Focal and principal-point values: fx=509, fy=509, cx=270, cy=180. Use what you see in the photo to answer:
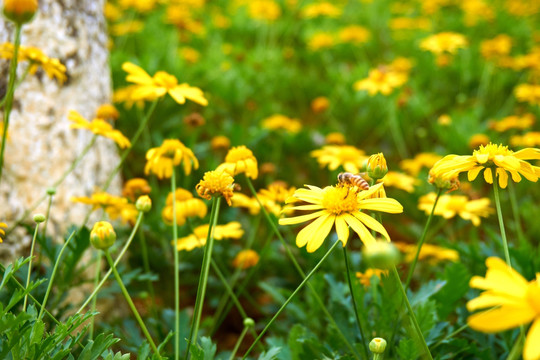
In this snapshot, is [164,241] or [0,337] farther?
[164,241]

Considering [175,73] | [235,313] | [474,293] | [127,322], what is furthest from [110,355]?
[175,73]

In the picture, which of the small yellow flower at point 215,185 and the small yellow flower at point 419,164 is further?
the small yellow flower at point 419,164

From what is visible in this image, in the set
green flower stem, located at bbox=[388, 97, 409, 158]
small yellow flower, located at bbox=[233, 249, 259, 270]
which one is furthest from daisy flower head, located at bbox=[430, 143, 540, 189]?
green flower stem, located at bbox=[388, 97, 409, 158]

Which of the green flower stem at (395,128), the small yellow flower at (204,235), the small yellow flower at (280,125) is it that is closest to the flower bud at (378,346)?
the small yellow flower at (204,235)

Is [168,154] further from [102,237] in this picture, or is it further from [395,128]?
[395,128]

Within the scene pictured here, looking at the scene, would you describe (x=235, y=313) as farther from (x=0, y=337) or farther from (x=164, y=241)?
(x=0, y=337)

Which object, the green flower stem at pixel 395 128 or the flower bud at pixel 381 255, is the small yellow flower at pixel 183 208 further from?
the green flower stem at pixel 395 128
